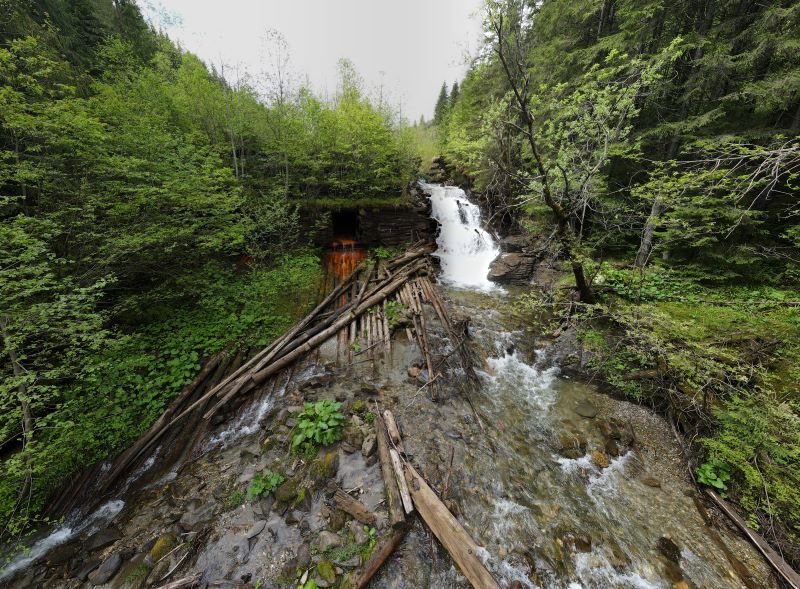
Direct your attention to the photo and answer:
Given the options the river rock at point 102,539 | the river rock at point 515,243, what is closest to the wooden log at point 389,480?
the river rock at point 102,539

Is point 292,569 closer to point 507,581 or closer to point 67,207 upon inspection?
point 507,581

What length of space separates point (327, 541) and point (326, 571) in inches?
12.3

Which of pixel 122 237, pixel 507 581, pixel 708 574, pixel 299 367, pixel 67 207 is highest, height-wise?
pixel 67 207

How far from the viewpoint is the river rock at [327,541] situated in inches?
135

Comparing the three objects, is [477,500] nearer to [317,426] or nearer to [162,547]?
[317,426]

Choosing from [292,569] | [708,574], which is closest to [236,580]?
[292,569]

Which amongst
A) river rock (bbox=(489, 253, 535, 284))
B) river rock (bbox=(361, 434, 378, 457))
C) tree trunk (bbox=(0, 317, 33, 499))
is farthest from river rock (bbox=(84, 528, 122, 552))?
river rock (bbox=(489, 253, 535, 284))

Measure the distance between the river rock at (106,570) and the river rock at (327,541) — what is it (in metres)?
2.62

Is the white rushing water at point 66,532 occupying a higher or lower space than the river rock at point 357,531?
lower

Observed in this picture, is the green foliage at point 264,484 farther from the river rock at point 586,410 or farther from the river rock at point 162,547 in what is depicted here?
the river rock at point 586,410

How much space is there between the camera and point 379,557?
10.6 ft

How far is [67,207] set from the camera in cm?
544

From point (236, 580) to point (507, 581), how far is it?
A: 10.6 feet

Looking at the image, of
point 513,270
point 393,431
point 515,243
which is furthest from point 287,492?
point 515,243
